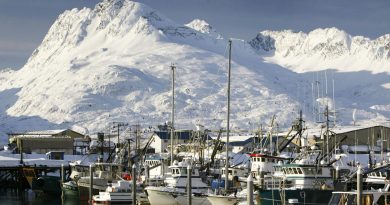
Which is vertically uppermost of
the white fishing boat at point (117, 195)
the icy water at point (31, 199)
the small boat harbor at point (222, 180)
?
the small boat harbor at point (222, 180)

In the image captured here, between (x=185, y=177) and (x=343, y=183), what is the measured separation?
1736 cm

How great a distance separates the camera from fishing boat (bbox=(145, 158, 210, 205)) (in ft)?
207

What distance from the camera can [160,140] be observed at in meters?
162

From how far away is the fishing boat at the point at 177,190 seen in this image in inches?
2485

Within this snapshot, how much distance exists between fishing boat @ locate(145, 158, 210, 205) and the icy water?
12.3 metres

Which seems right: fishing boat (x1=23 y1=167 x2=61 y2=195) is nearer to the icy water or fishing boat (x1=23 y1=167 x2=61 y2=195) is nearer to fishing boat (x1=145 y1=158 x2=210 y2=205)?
the icy water

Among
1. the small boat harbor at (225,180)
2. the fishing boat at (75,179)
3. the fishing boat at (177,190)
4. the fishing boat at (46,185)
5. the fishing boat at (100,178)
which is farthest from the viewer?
the fishing boat at (46,185)

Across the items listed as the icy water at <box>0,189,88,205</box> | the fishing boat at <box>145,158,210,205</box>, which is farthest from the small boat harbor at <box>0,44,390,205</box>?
the icy water at <box>0,189,88,205</box>

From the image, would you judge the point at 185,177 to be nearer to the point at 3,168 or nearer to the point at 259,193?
the point at 259,193

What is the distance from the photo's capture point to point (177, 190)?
65.1 metres

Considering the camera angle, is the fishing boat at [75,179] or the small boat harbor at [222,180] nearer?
the small boat harbor at [222,180]

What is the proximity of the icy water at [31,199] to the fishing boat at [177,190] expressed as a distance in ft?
40.3

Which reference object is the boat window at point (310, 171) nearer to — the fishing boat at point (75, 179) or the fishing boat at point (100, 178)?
the fishing boat at point (100, 178)

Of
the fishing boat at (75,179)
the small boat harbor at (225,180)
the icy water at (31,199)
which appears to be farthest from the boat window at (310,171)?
the fishing boat at (75,179)
